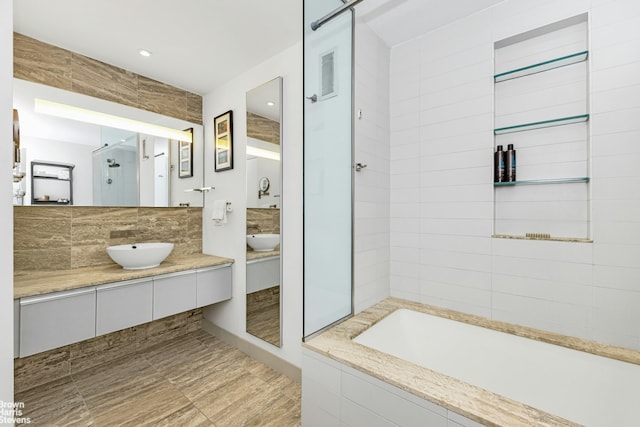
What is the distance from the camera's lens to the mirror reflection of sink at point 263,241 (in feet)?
7.06

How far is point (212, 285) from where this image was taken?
2.38 m

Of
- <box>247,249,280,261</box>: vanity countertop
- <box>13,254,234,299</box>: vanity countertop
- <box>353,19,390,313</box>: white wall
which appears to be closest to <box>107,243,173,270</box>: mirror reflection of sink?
<box>13,254,234,299</box>: vanity countertop

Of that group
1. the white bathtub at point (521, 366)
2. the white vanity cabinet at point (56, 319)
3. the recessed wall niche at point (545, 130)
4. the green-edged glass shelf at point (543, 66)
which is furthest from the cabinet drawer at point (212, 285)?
the green-edged glass shelf at point (543, 66)

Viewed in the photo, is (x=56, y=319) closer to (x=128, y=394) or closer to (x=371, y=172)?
(x=128, y=394)

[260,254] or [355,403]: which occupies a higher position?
[260,254]

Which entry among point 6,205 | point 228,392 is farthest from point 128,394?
point 6,205

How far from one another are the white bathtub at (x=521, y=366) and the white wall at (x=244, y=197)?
0.67 m

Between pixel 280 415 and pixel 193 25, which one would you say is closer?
pixel 280 415

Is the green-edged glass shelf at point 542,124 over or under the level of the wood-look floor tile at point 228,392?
over

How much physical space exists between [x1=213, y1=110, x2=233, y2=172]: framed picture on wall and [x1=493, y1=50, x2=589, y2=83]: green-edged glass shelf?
82.4 inches

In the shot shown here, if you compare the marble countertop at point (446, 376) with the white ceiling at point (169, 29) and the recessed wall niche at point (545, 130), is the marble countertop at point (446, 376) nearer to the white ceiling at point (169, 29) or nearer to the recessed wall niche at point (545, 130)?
the recessed wall niche at point (545, 130)

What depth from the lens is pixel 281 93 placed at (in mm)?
2080

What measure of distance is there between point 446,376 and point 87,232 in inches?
105

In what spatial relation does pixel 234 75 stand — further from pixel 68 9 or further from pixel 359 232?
pixel 359 232
